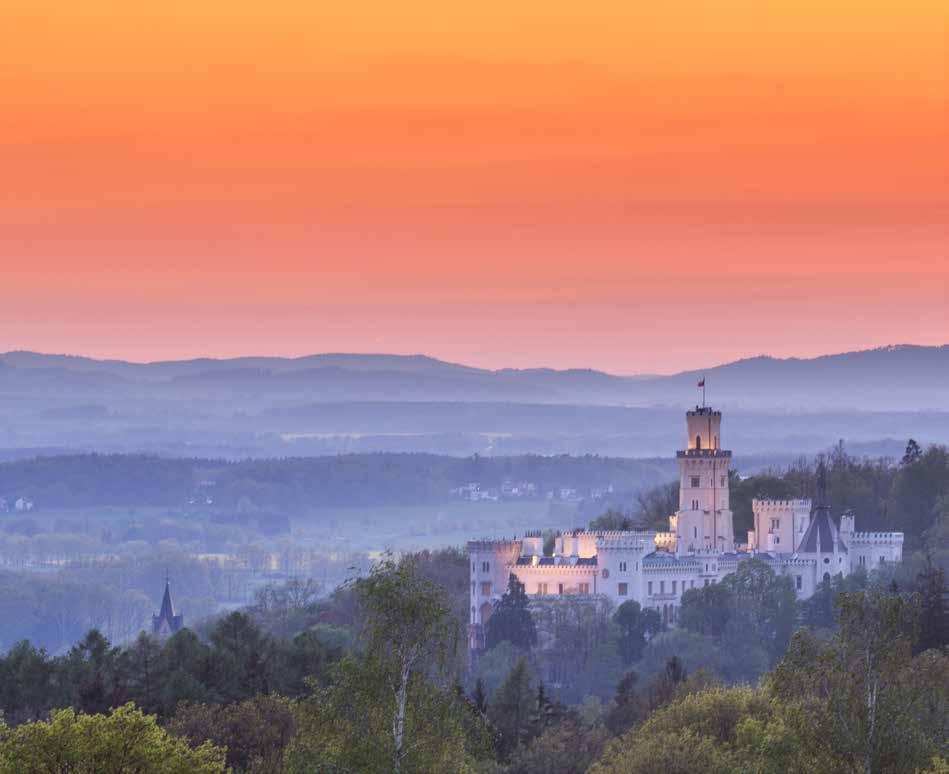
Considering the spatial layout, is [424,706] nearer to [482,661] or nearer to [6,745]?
[6,745]

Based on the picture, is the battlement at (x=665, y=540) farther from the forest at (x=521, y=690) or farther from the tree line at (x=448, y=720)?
the tree line at (x=448, y=720)

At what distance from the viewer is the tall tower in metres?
186

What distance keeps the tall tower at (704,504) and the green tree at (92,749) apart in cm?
12427

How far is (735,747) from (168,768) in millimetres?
35334

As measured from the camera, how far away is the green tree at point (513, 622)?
6732 inches

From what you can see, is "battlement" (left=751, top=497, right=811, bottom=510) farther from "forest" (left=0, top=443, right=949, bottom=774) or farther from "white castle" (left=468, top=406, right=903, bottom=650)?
"forest" (left=0, top=443, right=949, bottom=774)

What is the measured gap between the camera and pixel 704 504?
7357 inches

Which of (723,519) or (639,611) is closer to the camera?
(639,611)

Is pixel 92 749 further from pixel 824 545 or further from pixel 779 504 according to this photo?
pixel 779 504

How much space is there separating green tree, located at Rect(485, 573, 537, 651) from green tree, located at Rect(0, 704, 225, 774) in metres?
108

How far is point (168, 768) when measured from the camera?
202ft

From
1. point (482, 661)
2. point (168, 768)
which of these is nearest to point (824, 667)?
point (168, 768)

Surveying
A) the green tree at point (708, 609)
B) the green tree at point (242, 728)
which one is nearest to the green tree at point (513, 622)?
the green tree at point (708, 609)

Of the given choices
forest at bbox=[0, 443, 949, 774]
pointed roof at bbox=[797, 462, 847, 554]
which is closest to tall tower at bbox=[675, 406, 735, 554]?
pointed roof at bbox=[797, 462, 847, 554]
